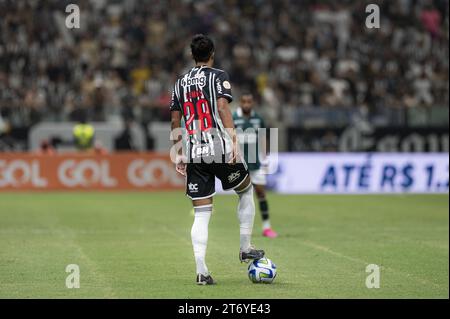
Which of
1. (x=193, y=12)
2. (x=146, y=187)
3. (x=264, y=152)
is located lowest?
(x=146, y=187)

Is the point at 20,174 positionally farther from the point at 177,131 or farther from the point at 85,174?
the point at 177,131

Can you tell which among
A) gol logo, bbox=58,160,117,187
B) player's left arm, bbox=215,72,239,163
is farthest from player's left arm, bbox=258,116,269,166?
gol logo, bbox=58,160,117,187

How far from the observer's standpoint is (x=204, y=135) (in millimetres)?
10539

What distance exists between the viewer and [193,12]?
113 feet

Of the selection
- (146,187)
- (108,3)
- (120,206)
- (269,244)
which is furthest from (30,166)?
(269,244)

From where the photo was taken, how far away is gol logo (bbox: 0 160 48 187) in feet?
91.8

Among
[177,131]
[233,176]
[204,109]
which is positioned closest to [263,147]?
[177,131]

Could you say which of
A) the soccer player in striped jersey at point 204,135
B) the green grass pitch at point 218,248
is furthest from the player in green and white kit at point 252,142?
the soccer player in striped jersey at point 204,135

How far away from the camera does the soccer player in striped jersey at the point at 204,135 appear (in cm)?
1042

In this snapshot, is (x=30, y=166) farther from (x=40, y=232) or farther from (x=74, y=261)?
(x=74, y=261)

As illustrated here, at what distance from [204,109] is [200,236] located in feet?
4.48

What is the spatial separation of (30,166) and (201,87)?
1873 centimetres

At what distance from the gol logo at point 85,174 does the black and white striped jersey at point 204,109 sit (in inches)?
720

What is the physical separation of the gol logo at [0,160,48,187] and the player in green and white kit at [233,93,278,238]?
12.6 metres
